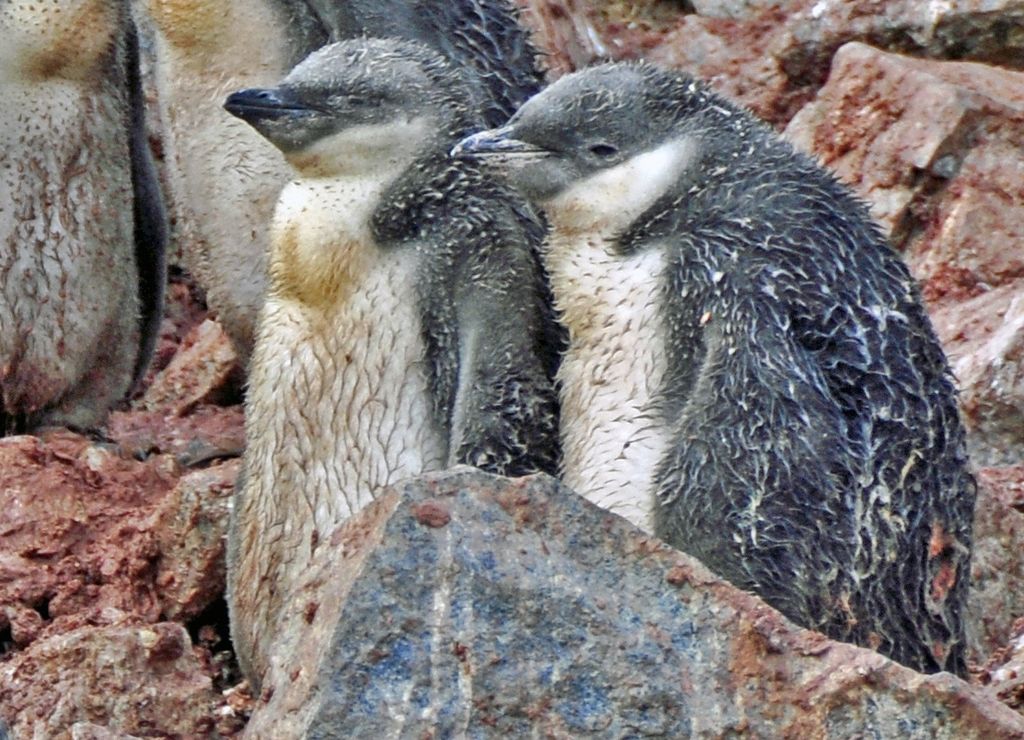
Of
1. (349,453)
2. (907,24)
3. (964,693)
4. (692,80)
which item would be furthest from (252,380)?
(907,24)

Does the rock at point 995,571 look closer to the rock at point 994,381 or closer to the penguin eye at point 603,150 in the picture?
the rock at point 994,381

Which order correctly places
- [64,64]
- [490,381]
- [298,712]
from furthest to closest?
[64,64] → [490,381] → [298,712]

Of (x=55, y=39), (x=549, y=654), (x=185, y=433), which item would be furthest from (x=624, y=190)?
(x=185, y=433)

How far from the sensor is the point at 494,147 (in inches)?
223

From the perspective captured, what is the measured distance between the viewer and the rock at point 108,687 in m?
5.55

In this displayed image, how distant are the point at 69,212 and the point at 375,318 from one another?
1931mm

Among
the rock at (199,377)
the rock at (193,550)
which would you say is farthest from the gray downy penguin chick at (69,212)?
the rock at (193,550)

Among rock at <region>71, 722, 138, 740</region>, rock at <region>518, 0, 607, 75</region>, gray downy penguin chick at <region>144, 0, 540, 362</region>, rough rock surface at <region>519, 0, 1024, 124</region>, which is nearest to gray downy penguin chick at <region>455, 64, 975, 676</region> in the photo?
rock at <region>71, 722, 138, 740</region>

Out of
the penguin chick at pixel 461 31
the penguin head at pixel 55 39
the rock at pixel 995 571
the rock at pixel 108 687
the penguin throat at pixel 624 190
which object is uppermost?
the penguin throat at pixel 624 190

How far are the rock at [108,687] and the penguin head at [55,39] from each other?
2.10 metres

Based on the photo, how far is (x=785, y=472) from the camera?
17.3 ft

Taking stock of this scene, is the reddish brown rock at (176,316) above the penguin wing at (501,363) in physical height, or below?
below

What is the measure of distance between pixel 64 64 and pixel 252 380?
174 cm

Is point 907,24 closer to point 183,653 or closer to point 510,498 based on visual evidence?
point 183,653
